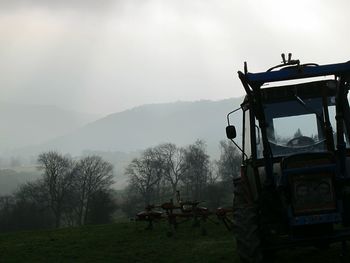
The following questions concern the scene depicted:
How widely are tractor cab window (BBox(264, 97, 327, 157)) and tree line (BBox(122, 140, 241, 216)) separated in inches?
2650

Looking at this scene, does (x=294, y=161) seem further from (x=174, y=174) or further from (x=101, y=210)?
(x=174, y=174)

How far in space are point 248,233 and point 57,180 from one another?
66992 millimetres

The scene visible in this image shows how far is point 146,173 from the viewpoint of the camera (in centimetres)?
8700

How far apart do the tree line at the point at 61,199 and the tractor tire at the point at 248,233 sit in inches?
1965

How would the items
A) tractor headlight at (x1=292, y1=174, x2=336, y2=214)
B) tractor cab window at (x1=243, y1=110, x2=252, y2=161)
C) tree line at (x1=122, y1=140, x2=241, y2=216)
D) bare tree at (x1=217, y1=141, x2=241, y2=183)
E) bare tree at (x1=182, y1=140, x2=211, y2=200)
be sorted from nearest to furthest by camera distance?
tractor headlight at (x1=292, y1=174, x2=336, y2=214), tractor cab window at (x1=243, y1=110, x2=252, y2=161), tree line at (x1=122, y1=140, x2=241, y2=216), bare tree at (x1=217, y1=141, x2=241, y2=183), bare tree at (x1=182, y1=140, x2=211, y2=200)

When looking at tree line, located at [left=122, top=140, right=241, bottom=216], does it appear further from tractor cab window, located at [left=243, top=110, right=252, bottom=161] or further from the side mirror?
the side mirror

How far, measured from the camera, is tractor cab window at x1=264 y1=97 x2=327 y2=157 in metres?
7.84

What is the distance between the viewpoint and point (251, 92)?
7.46 meters

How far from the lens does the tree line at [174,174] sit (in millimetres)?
82688

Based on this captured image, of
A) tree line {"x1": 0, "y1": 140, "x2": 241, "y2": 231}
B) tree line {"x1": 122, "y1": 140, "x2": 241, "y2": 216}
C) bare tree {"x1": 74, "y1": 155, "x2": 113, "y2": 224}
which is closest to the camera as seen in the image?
tree line {"x1": 0, "y1": 140, "x2": 241, "y2": 231}

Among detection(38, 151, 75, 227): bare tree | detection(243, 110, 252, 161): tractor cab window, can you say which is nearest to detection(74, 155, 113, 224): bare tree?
detection(38, 151, 75, 227): bare tree

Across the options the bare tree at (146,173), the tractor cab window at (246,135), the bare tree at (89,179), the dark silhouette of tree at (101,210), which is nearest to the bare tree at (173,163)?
the bare tree at (146,173)

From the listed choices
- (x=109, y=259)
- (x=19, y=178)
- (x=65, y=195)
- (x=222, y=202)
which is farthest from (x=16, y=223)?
(x=19, y=178)

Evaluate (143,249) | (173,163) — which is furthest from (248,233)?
(173,163)
